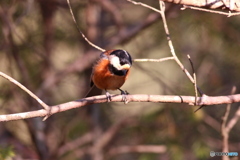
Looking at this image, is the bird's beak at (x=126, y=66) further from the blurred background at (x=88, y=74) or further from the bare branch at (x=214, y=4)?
the bare branch at (x=214, y=4)

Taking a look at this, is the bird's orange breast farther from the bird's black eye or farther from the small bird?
the bird's black eye

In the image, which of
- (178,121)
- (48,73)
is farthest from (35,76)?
(178,121)

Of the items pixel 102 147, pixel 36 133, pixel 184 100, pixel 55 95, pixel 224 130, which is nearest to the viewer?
pixel 184 100

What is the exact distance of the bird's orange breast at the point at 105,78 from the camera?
13.2 ft

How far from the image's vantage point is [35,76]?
18.2ft

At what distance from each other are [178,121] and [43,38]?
6.31 feet

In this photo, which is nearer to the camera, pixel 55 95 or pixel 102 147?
pixel 102 147

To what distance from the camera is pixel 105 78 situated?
4047mm

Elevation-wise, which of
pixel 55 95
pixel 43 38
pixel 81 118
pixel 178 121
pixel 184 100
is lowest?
pixel 184 100

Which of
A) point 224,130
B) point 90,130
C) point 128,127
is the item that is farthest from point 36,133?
point 224,130

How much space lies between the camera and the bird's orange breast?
4.02m

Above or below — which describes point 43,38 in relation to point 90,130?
above

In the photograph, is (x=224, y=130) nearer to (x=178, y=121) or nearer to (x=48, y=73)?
(x=178, y=121)

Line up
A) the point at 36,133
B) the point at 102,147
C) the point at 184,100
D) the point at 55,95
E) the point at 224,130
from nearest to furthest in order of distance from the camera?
1. the point at 184,100
2. the point at 224,130
3. the point at 36,133
4. the point at 102,147
5. the point at 55,95
